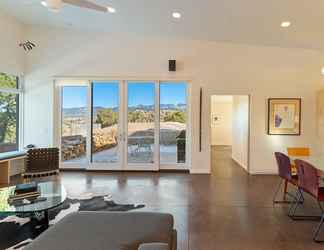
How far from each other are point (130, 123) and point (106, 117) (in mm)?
690

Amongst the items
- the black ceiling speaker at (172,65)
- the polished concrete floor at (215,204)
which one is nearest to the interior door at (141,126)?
the polished concrete floor at (215,204)

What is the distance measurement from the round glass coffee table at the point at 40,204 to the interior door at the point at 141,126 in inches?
142

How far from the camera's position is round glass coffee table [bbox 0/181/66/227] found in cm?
331

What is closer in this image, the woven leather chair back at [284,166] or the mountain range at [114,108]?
the woven leather chair back at [284,166]

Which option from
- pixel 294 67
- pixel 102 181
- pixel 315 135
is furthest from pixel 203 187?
pixel 294 67

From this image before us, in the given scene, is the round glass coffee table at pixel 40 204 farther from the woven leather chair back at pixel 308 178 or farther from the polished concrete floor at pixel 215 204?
the woven leather chair back at pixel 308 178

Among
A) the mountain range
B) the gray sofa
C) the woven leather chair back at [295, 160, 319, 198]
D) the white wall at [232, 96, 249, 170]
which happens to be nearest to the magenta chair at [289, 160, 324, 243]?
the woven leather chair back at [295, 160, 319, 198]

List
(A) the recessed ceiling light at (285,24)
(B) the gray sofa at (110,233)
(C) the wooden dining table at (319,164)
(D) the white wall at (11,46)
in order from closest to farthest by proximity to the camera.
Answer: (B) the gray sofa at (110,233) < (C) the wooden dining table at (319,164) < (A) the recessed ceiling light at (285,24) < (D) the white wall at (11,46)

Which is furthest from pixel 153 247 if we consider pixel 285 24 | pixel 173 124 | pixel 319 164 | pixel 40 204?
pixel 173 124

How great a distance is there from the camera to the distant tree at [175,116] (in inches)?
303

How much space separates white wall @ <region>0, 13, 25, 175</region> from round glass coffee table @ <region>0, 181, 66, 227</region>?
3.52 metres

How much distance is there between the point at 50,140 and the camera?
7.68 m

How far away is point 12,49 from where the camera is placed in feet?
23.2

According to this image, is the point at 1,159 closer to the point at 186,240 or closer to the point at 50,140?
the point at 50,140
